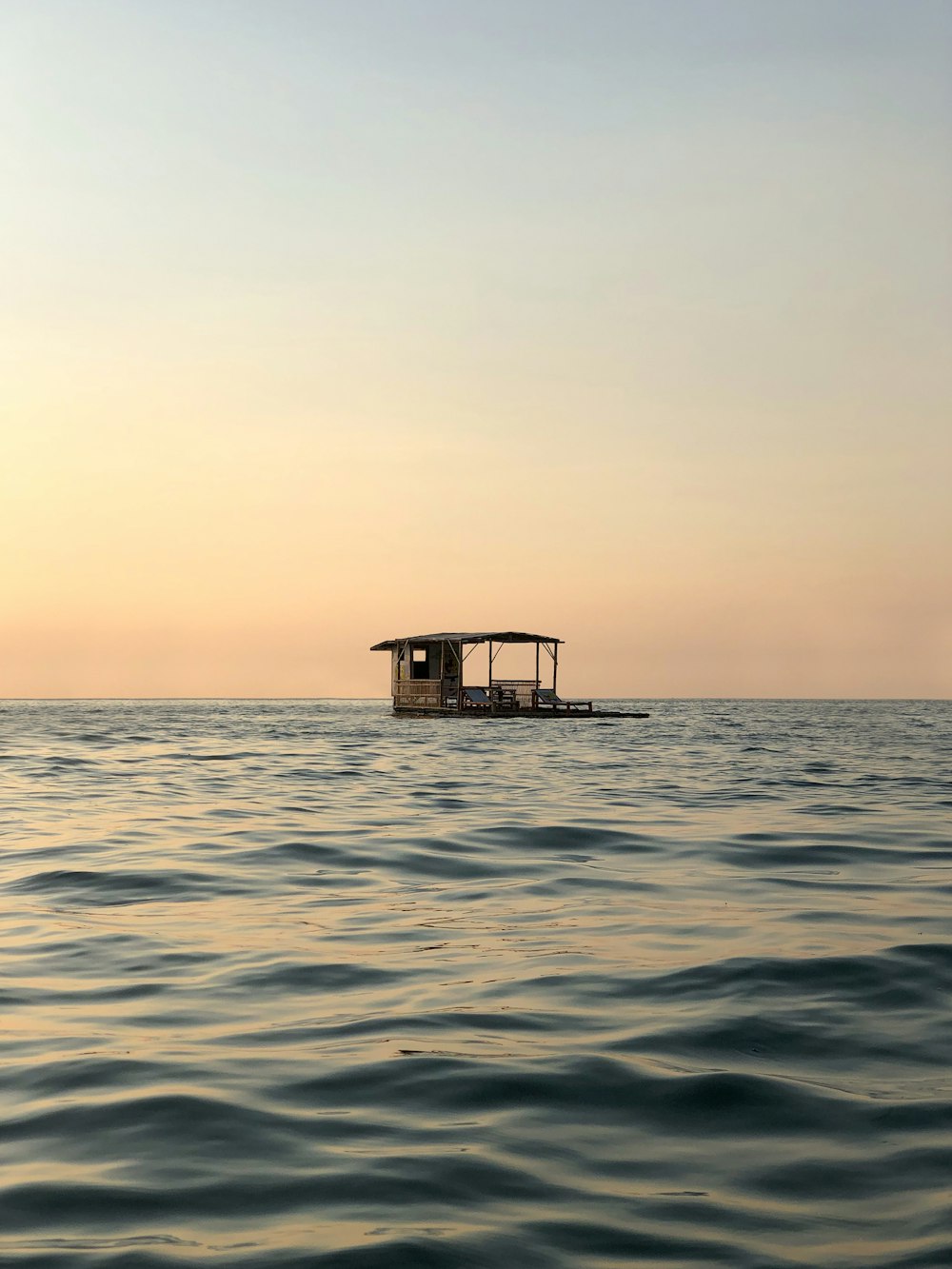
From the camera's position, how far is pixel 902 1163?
12.5ft

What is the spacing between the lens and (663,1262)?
3154mm

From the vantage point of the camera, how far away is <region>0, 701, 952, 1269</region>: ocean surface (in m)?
3.38

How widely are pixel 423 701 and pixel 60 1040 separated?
50.8 m

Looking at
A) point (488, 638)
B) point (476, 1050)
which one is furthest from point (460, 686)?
point (476, 1050)

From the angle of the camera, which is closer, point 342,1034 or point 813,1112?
point 813,1112

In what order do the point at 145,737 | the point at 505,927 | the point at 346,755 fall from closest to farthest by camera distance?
the point at 505,927, the point at 346,755, the point at 145,737

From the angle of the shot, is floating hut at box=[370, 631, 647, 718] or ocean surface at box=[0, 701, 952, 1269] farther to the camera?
floating hut at box=[370, 631, 647, 718]

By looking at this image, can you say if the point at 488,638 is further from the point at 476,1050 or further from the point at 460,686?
the point at 476,1050

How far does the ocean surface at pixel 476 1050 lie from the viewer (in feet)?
11.1

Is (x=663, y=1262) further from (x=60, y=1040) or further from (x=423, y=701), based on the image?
(x=423, y=701)

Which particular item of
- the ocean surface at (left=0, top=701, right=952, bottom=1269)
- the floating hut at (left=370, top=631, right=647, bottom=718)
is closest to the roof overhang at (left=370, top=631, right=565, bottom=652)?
the floating hut at (left=370, top=631, right=647, bottom=718)

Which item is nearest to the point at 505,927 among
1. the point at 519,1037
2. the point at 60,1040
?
the point at 519,1037

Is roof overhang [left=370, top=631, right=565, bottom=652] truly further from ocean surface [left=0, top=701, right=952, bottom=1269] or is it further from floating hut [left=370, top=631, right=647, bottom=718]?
ocean surface [left=0, top=701, right=952, bottom=1269]

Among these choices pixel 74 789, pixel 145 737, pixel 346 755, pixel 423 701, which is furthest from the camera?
pixel 423 701
